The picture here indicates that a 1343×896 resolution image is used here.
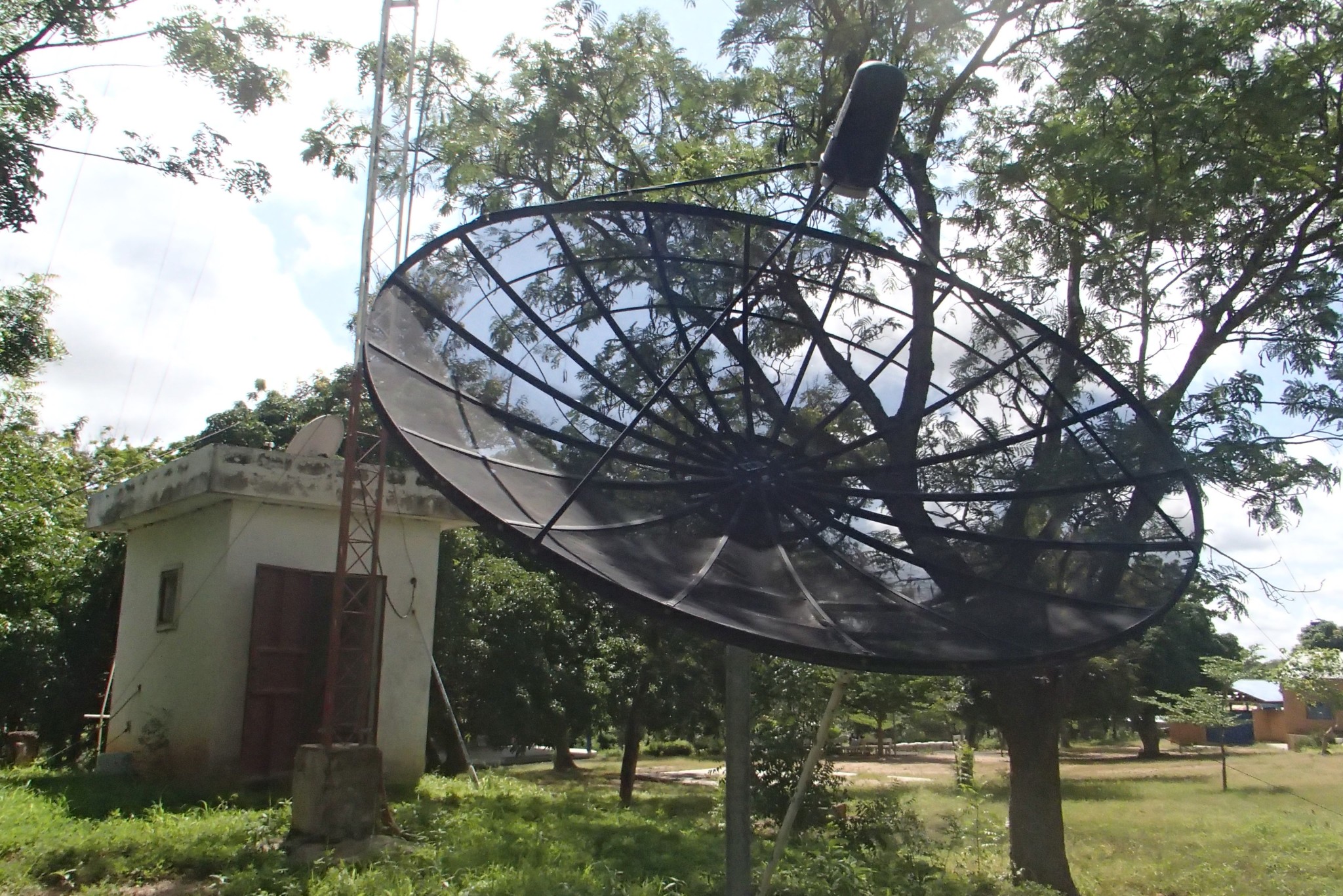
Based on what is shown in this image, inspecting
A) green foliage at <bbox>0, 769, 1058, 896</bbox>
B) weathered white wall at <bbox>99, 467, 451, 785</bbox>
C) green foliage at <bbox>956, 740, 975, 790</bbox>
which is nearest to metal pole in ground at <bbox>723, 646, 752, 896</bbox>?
green foliage at <bbox>0, 769, 1058, 896</bbox>

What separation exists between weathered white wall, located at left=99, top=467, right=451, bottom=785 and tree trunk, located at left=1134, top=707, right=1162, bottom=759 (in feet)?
81.1

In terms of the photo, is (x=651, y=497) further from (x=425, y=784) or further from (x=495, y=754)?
(x=495, y=754)

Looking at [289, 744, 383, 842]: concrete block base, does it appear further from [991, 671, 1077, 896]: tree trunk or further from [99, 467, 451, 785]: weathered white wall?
[991, 671, 1077, 896]: tree trunk

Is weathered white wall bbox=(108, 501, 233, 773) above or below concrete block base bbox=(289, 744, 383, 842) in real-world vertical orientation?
above

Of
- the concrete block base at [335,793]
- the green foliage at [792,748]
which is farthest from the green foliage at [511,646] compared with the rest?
the concrete block base at [335,793]

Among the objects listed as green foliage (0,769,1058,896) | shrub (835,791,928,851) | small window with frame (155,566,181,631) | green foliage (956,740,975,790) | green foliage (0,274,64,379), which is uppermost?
green foliage (0,274,64,379)

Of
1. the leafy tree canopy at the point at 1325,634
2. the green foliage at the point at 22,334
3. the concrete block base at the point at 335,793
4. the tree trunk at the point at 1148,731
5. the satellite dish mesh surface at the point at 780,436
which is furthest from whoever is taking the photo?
the leafy tree canopy at the point at 1325,634

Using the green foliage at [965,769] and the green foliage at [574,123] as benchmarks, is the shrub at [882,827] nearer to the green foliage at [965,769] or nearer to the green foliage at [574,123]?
the green foliage at [965,769]

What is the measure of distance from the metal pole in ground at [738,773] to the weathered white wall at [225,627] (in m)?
6.05

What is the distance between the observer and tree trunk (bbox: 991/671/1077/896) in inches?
351

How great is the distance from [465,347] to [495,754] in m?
24.7

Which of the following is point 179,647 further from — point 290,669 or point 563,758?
point 563,758

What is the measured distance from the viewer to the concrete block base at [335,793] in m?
6.96

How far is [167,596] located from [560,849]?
5326mm
